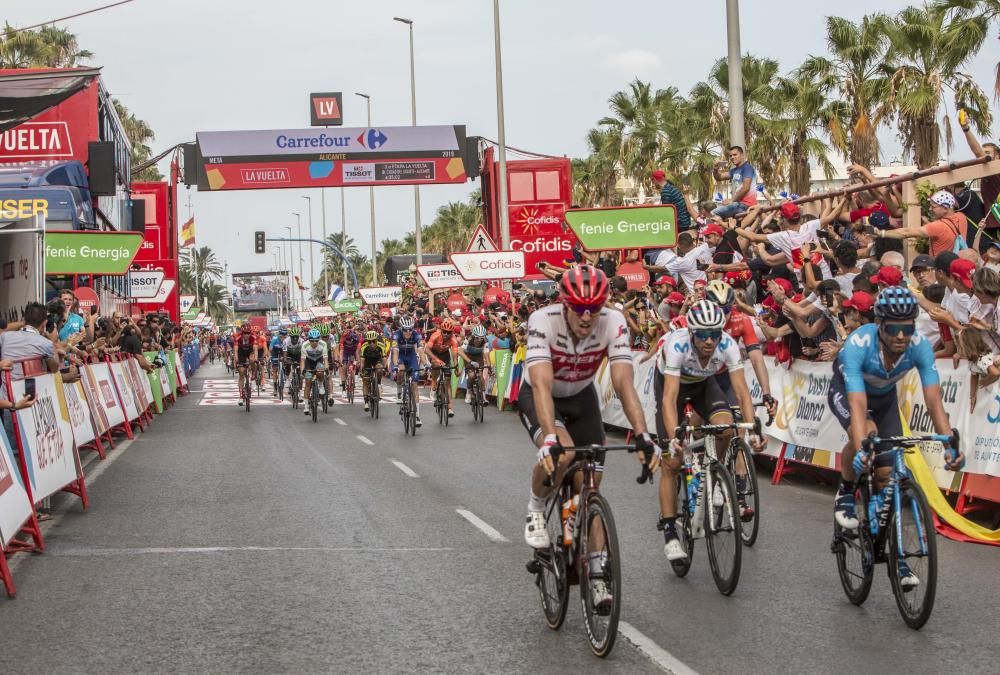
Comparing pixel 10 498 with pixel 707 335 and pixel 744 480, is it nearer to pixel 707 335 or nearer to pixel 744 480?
pixel 707 335

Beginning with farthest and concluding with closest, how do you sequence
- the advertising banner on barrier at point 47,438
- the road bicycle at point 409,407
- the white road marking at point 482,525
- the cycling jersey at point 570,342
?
the road bicycle at point 409,407
the advertising banner on barrier at point 47,438
the white road marking at point 482,525
the cycling jersey at point 570,342

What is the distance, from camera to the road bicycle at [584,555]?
241 inches

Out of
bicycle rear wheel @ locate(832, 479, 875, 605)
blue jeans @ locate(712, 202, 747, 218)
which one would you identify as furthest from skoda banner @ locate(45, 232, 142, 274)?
bicycle rear wheel @ locate(832, 479, 875, 605)

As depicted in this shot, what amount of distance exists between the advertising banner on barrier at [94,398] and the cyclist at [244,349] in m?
11.1

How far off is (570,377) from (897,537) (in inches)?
76.0

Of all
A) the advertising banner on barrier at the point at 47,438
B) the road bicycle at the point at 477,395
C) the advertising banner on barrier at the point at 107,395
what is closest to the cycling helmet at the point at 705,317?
the advertising banner on barrier at the point at 47,438

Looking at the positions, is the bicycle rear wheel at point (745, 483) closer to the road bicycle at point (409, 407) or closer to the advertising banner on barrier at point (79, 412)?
the advertising banner on barrier at point (79, 412)

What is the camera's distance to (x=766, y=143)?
35.2m

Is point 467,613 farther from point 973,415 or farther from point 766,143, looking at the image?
point 766,143

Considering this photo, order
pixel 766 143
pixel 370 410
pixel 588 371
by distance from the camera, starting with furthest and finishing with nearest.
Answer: pixel 766 143
pixel 370 410
pixel 588 371

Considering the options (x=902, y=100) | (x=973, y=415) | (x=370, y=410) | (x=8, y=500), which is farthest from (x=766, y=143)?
(x=8, y=500)

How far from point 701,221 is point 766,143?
1578 cm

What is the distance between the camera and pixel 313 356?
2622 centimetres

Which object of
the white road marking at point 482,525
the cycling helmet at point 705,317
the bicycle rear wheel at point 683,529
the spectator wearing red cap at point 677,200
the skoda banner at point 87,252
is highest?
the spectator wearing red cap at point 677,200
